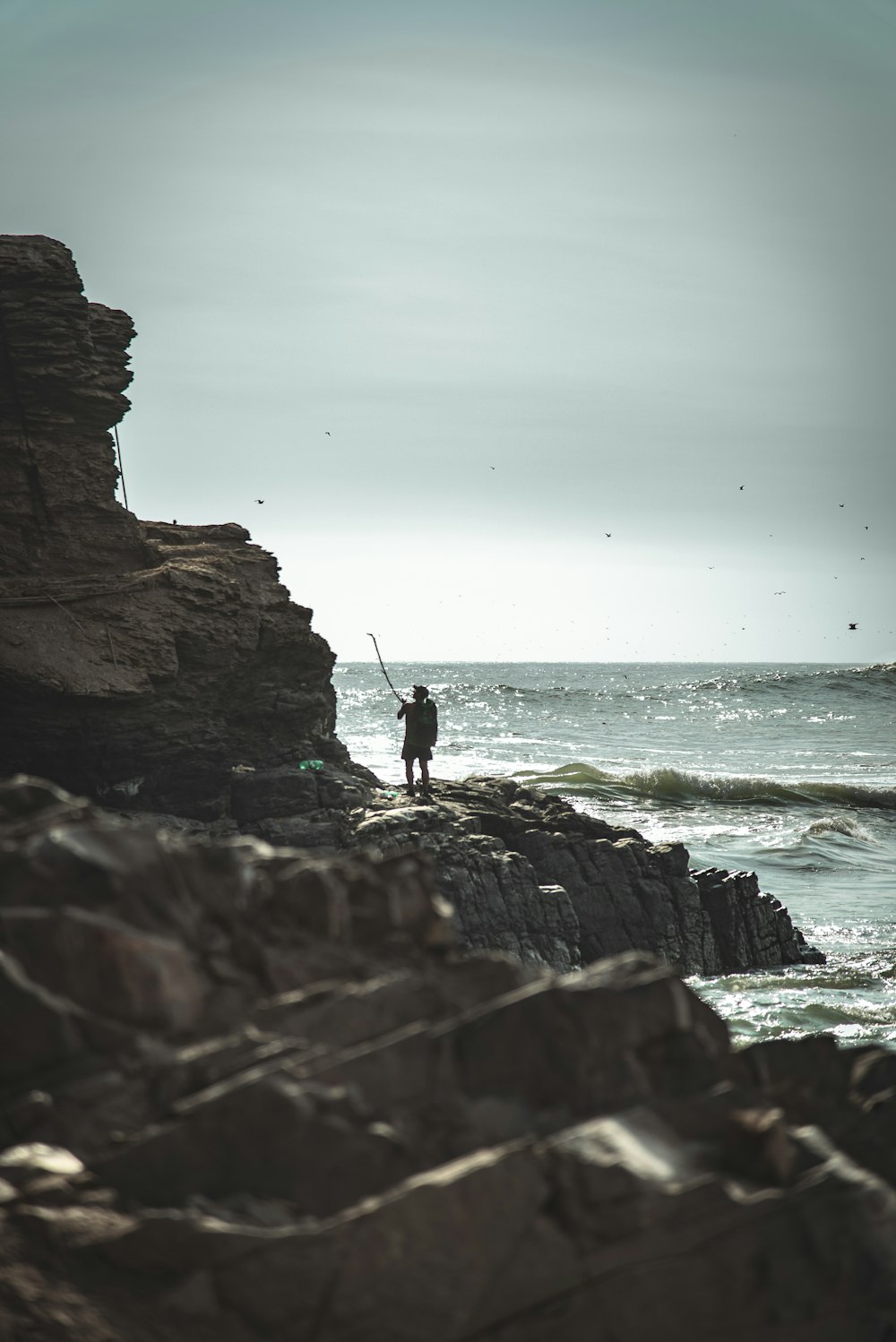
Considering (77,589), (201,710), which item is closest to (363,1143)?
(201,710)

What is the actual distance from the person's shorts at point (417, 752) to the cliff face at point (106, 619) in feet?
3.91

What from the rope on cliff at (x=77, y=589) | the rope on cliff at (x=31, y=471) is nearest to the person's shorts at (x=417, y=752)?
the rope on cliff at (x=77, y=589)

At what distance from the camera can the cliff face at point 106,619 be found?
42.3ft

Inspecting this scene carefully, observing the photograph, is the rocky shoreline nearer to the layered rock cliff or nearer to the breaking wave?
the layered rock cliff

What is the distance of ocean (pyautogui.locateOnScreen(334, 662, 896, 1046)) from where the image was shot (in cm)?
1119

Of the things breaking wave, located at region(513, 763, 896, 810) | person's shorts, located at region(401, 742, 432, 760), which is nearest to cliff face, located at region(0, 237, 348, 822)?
person's shorts, located at region(401, 742, 432, 760)

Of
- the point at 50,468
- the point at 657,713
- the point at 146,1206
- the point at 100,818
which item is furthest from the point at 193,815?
the point at 657,713

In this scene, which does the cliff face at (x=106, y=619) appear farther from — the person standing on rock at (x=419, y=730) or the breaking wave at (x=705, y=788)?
the breaking wave at (x=705, y=788)

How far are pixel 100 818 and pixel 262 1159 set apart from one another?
1.47 metres

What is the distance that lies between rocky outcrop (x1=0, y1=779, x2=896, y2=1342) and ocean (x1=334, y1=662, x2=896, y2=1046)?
6.42 m

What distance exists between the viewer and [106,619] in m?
13.3

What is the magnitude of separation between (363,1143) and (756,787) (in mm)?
24899

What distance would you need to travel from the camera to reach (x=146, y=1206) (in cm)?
329

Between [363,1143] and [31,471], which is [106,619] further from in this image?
[363,1143]
